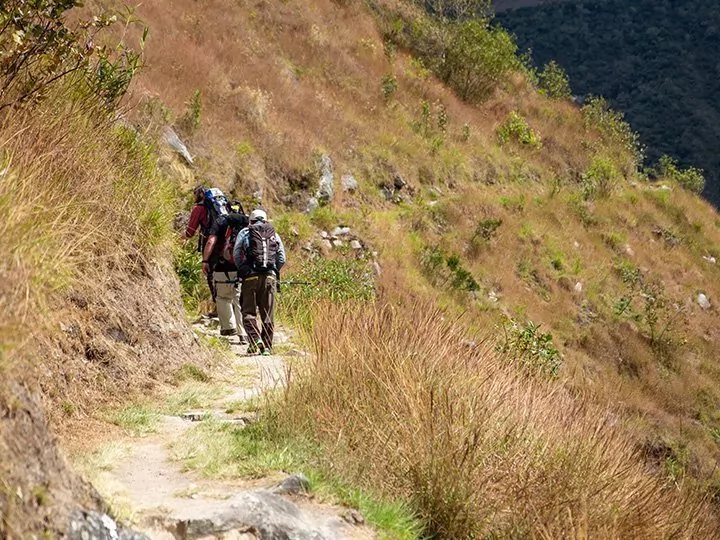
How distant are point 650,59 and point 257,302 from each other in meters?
60.3

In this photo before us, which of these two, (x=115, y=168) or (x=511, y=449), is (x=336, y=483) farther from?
(x=115, y=168)

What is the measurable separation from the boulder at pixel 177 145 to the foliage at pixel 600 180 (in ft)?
50.5

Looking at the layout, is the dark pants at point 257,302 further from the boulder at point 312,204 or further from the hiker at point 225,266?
the boulder at point 312,204

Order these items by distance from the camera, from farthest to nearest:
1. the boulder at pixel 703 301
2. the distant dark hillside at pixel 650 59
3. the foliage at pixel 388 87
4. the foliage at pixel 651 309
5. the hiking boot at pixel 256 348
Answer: the distant dark hillside at pixel 650 59
the foliage at pixel 388 87
the boulder at pixel 703 301
the foliage at pixel 651 309
the hiking boot at pixel 256 348

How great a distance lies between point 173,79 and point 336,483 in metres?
12.9

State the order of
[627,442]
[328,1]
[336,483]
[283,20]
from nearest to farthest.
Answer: [336,483] → [627,442] → [283,20] → [328,1]

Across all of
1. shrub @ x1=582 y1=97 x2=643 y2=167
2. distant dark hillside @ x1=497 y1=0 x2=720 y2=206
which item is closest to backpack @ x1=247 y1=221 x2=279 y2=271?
shrub @ x1=582 y1=97 x2=643 y2=167

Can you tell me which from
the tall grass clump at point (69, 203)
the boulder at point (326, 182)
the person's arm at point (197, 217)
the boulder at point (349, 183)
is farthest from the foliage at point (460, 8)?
the tall grass clump at point (69, 203)

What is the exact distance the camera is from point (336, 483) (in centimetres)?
387

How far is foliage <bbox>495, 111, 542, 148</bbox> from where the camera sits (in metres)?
25.5

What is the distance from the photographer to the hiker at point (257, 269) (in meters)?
8.19

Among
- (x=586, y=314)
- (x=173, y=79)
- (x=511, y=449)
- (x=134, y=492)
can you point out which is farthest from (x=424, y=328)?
(x=586, y=314)

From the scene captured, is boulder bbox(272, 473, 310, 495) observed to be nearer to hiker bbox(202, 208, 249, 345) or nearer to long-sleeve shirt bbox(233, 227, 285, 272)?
long-sleeve shirt bbox(233, 227, 285, 272)

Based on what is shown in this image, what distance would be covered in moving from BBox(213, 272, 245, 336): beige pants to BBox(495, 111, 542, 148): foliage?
17887 mm
